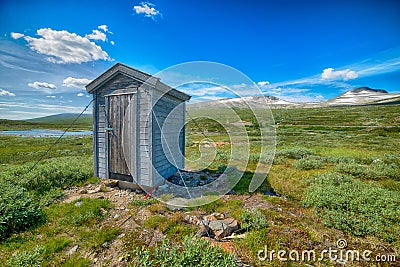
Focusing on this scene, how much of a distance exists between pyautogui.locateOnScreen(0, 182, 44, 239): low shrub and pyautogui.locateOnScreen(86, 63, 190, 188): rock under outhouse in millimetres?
2728

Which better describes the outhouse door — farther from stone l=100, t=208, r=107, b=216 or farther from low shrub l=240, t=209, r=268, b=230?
low shrub l=240, t=209, r=268, b=230

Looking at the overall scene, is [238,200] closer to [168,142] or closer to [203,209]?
[203,209]

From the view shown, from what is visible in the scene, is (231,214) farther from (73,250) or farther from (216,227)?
(73,250)

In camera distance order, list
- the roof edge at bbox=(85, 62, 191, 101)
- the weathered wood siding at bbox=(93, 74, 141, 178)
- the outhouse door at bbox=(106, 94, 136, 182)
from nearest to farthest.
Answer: the roof edge at bbox=(85, 62, 191, 101)
the outhouse door at bbox=(106, 94, 136, 182)
the weathered wood siding at bbox=(93, 74, 141, 178)

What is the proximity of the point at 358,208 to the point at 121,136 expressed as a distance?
9185mm

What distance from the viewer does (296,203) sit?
6.57 meters

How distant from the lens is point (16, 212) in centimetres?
475

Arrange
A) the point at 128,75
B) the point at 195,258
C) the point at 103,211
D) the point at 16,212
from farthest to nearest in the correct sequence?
the point at 128,75 < the point at 103,211 < the point at 16,212 < the point at 195,258

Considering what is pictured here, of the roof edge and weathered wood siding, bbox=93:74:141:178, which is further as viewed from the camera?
weathered wood siding, bbox=93:74:141:178

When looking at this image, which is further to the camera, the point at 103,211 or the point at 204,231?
the point at 103,211

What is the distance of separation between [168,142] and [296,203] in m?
6.00

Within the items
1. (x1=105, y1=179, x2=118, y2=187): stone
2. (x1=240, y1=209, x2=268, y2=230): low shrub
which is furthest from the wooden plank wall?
(x1=240, y1=209, x2=268, y2=230): low shrub

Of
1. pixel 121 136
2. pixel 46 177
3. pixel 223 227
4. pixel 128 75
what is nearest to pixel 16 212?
pixel 46 177

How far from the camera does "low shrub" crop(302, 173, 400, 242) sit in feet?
15.4
